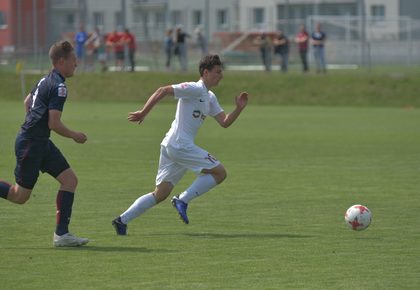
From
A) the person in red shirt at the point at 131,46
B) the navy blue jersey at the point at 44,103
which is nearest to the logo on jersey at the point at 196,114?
the navy blue jersey at the point at 44,103

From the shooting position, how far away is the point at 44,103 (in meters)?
10.2

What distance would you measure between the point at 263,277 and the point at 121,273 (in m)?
1.19

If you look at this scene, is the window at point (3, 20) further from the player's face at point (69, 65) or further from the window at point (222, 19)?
the player's face at point (69, 65)

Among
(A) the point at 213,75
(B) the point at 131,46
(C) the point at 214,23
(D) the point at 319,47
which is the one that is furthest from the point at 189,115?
(C) the point at 214,23

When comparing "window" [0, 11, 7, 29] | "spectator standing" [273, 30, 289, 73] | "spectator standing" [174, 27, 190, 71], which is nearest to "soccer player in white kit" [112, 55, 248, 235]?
"spectator standing" [273, 30, 289, 73]

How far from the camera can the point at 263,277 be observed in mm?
8844

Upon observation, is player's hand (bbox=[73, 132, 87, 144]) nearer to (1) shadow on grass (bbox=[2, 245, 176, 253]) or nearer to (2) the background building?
(1) shadow on grass (bbox=[2, 245, 176, 253])

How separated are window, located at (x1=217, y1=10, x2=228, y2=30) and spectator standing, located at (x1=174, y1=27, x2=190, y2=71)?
622 cm

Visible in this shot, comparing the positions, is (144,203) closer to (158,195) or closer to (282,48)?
(158,195)

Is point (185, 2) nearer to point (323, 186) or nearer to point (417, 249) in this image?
point (323, 186)

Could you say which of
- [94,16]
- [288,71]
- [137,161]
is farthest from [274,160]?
[94,16]

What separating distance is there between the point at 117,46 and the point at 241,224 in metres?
36.4

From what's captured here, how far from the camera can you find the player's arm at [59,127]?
9.95 metres

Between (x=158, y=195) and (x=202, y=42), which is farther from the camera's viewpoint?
(x=202, y=42)
